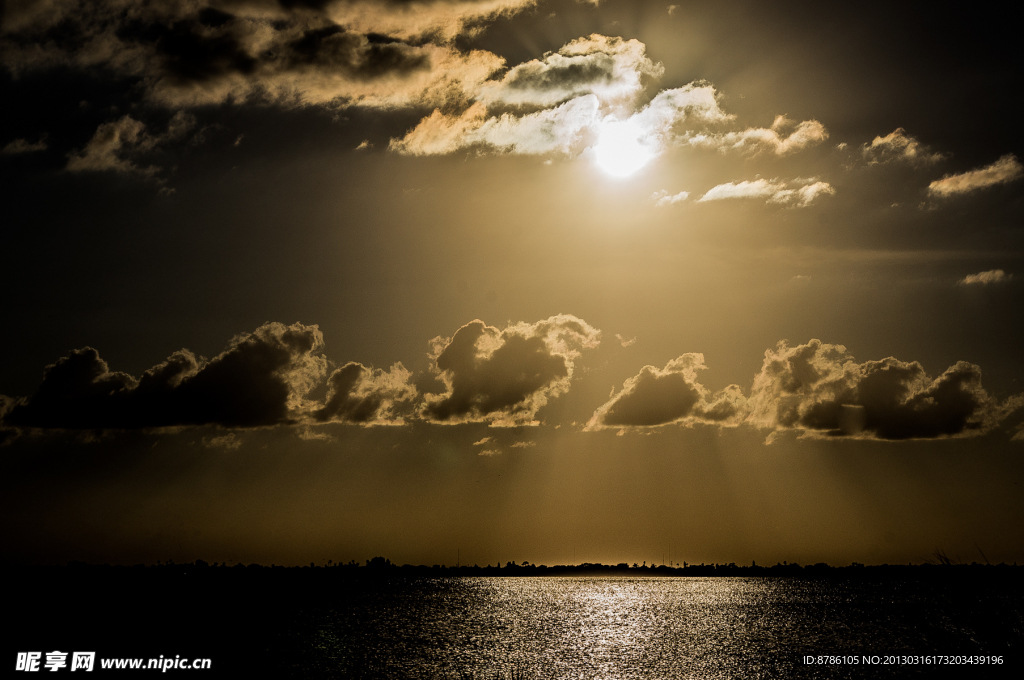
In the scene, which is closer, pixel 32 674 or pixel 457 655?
pixel 32 674

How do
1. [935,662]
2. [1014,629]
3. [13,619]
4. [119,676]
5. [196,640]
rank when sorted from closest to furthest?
[119,676] < [935,662] < [196,640] < [1014,629] < [13,619]

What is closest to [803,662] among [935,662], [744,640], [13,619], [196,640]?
[935,662]

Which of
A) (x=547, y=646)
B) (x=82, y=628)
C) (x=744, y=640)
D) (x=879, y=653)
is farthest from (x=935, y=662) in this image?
(x=82, y=628)

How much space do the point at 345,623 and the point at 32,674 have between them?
10100cm

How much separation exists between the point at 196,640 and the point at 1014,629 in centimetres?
16999

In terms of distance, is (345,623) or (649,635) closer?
(649,635)

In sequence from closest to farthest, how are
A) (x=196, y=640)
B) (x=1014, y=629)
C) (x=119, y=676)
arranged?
(x=119, y=676)
(x=196, y=640)
(x=1014, y=629)

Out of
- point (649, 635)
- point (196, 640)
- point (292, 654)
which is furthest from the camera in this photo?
point (649, 635)

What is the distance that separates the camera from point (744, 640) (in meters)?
156

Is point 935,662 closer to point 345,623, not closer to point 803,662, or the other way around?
point 803,662

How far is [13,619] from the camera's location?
616 ft

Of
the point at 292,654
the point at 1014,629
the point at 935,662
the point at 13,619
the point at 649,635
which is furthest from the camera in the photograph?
the point at 13,619

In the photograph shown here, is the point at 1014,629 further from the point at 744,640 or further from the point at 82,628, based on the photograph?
the point at 82,628

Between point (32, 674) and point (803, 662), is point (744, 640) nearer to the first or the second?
point (803, 662)
